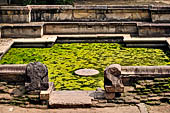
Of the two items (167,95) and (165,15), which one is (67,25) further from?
(167,95)

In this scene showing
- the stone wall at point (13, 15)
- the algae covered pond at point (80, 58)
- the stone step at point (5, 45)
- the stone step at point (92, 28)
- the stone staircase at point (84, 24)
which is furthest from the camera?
the stone wall at point (13, 15)

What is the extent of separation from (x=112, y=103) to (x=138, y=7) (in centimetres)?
834

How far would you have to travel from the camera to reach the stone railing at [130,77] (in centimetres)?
841

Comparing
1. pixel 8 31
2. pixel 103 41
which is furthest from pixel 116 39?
pixel 8 31

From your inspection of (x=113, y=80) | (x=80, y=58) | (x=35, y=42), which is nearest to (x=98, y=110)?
(x=113, y=80)

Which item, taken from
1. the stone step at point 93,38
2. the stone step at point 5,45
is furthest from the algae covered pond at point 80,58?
the stone step at point 93,38

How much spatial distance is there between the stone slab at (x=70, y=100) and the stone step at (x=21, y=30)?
6684 mm

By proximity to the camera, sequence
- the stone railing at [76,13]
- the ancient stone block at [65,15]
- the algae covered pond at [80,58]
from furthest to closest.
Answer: the ancient stone block at [65,15], the stone railing at [76,13], the algae covered pond at [80,58]

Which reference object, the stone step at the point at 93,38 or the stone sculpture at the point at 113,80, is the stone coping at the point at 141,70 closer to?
the stone sculpture at the point at 113,80

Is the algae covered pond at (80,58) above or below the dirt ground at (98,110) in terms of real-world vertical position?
above

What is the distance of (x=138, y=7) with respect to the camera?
15922 mm

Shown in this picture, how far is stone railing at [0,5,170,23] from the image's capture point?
15.8m

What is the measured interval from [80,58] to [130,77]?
4461mm

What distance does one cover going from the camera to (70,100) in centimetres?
842
